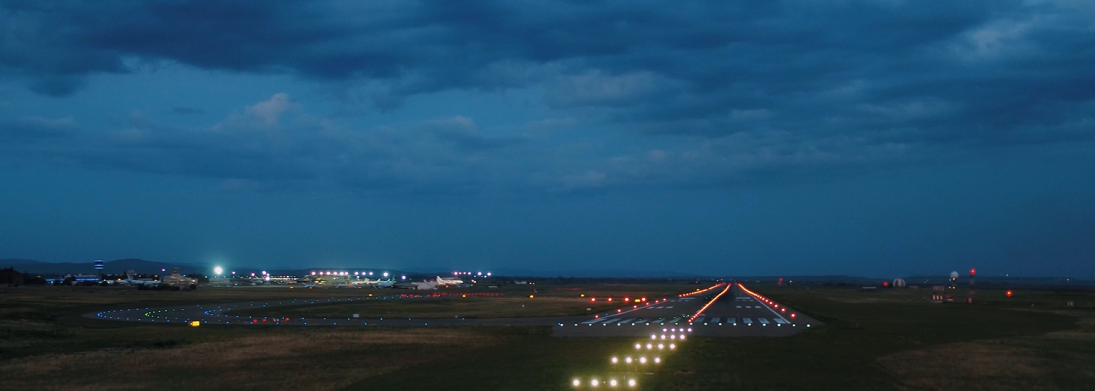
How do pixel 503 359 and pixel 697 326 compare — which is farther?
pixel 697 326

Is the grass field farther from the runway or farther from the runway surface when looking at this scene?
the runway surface

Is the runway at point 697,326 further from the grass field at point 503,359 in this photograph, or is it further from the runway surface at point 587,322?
the grass field at point 503,359

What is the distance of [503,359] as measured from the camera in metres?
27.0

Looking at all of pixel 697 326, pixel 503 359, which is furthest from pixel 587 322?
pixel 503 359

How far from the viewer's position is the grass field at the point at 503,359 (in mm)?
21703

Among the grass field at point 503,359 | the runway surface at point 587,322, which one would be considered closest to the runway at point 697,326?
the runway surface at point 587,322

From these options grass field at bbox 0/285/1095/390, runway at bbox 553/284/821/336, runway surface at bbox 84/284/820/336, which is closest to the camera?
grass field at bbox 0/285/1095/390

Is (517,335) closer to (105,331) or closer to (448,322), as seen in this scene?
(448,322)

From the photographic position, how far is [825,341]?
3434 cm

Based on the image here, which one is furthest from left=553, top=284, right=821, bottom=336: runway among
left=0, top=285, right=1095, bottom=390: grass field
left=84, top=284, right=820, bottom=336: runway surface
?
left=0, top=285, right=1095, bottom=390: grass field

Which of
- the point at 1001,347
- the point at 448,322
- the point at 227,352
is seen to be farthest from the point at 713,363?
the point at 448,322

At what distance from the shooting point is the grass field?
21.7 m

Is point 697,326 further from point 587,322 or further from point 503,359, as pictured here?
point 503,359

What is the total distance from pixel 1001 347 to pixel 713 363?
15108 millimetres
